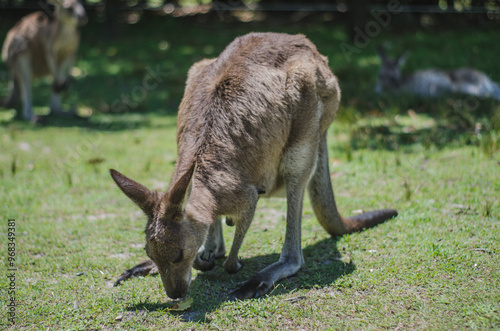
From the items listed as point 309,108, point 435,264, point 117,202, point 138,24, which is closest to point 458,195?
point 435,264

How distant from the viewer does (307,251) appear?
3.55m

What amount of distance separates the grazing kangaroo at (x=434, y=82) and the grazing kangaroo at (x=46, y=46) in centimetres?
488

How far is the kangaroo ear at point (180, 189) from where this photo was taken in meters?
2.46

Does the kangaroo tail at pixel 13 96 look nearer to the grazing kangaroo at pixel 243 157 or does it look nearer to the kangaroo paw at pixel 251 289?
the grazing kangaroo at pixel 243 157

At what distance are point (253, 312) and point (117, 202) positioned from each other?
2.27 meters

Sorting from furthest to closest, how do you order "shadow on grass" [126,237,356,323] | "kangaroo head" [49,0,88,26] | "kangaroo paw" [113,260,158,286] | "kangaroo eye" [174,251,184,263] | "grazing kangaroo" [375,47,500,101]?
1. "kangaroo head" [49,0,88,26]
2. "grazing kangaroo" [375,47,500,101]
3. "kangaroo paw" [113,260,158,286]
4. "shadow on grass" [126,237,356,323]
5. "kangaroo eye" [174,251,184,263]

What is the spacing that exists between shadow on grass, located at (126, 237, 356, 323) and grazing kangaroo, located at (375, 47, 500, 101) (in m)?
4.94

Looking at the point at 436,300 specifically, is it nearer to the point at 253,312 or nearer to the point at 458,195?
the point at 253,312

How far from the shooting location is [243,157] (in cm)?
297

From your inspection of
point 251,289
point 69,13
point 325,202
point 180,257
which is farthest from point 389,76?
point 180,257

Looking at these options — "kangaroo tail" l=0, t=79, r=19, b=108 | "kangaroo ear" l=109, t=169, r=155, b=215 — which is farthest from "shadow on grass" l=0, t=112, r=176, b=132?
"kangaroo ear" l=109, t=169, r=155, b=215

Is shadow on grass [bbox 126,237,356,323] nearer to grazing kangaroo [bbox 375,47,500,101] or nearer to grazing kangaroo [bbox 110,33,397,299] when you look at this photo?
grazing kangaroo [bbox 110,33,397,299]

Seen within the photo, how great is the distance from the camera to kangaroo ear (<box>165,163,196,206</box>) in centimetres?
246

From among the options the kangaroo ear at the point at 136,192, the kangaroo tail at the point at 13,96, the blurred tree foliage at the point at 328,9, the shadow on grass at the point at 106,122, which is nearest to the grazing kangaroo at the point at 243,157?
the kangaroo ear at the point at 136,192
